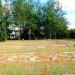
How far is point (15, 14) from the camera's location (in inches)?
2768

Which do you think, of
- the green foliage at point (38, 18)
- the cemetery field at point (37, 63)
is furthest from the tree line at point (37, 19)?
the cemetery field at point (37, 63)

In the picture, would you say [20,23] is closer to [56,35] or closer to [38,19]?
[38,19]

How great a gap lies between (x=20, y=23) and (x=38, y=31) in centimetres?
554

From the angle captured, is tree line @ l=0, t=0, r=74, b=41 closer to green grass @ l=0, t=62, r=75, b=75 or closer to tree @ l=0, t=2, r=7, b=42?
tree @ l=0, t=2, r=7, b=42

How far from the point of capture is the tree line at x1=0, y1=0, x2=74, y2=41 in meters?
69.9

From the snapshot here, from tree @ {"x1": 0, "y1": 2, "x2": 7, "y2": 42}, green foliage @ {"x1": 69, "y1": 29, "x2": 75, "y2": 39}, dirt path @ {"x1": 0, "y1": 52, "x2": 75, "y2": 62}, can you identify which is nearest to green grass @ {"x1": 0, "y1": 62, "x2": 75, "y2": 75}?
dirt path @ {"x1": 0, "y1": 52, "x2": 75, "y2": 62}

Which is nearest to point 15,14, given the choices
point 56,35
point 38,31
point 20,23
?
point 20,23

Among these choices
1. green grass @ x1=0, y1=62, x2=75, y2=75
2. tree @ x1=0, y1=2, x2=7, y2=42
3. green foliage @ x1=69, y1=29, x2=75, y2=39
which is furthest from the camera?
green foliage @ x1=69, y1=29, x2=75, y2=39

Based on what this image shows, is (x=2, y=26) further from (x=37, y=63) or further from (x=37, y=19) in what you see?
(x=37, y=63)

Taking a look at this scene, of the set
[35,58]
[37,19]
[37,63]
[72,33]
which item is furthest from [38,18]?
[37,63]

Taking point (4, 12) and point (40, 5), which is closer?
point (4, 12)

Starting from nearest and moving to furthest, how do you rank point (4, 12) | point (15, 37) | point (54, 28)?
1. point (4, 12)
2. point (54, 28)
3. point (15, 37)

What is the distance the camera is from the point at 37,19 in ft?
239

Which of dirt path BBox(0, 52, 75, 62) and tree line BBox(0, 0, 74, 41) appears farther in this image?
tree line BBox(0, 0, 74, 41)
